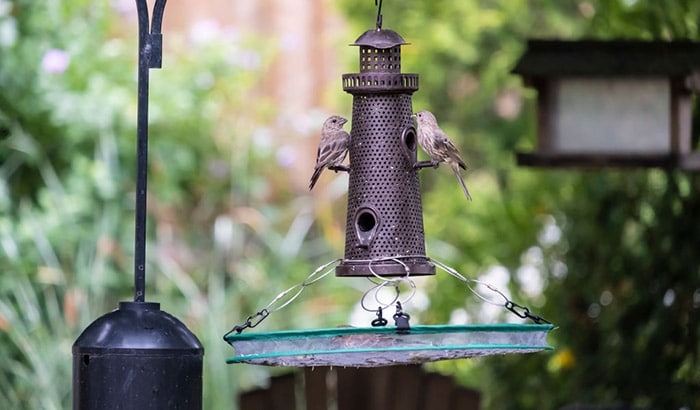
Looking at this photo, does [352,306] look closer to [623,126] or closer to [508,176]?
[508,176]

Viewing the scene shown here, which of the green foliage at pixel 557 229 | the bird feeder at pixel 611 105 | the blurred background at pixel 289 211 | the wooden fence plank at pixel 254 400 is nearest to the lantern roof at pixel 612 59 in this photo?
the bird feeder at pixel 611 105

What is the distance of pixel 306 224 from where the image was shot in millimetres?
6699

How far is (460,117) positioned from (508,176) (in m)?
0.51

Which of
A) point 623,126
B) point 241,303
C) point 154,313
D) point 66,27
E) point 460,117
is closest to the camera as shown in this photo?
point 154,313

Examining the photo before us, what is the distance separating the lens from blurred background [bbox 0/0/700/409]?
219 inches

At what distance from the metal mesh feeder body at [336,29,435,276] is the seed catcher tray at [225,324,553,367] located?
57cm

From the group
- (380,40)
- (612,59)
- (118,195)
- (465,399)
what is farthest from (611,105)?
(118,195)

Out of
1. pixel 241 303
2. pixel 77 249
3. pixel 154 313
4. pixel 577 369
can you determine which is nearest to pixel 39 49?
pixel 77 249

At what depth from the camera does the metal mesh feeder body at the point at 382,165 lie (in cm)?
323

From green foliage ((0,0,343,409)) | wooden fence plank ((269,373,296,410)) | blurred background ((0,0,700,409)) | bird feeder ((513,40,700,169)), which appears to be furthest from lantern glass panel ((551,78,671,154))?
green foliage ((0,0,343,409))

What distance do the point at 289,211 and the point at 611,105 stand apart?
2.68 metres

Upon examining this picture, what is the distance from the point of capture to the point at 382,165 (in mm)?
3277

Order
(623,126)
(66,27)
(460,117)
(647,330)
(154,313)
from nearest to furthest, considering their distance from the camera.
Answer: (154,313) → (623,126) → (647,330) → (66,27) → (460,117)

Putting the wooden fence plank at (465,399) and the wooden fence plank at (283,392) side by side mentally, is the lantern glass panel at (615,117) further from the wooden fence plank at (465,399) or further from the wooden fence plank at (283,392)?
the wooden fence plank at (283,392)
